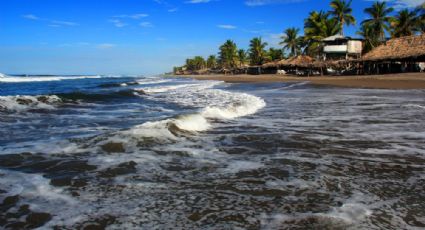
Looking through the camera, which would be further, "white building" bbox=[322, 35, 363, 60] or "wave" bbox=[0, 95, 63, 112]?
"white building" bbox=[322, 35, 363, 60]

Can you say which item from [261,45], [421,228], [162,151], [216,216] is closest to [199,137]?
[162,151]

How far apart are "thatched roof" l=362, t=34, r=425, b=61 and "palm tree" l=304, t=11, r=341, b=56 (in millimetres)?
14207

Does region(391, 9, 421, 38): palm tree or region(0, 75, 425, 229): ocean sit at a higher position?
region(391, 9, 421, 38): palm tree

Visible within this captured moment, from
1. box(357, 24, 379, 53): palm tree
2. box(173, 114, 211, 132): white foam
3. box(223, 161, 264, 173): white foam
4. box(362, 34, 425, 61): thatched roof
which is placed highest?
box(357, 24, 379, 53): palm tree

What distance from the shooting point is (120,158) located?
562 centimetres

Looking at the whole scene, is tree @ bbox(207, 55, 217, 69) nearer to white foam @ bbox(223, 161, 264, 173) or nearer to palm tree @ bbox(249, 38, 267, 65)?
palm tree @ bbox(249, 38, 267, 65)

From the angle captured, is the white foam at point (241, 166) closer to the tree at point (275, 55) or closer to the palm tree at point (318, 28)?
the palm tree at point (318, 28)

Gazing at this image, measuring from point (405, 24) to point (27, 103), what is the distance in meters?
44.5

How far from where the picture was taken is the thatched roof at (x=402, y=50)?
107ft

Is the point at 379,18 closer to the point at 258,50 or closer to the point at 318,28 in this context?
the point at 318,28

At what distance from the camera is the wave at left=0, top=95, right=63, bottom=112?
13.8 m

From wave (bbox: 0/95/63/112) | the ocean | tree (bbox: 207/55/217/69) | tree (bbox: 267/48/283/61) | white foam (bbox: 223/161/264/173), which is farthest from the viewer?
tree (bbox: 207/55/217/69)

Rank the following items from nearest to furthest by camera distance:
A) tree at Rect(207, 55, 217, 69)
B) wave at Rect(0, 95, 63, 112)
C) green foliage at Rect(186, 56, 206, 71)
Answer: wave at Rect(0, 95, 63, 112) → tree at Rect(207, 55, 217, 69) → green foliage at Rect(186, 56, 206, 71)

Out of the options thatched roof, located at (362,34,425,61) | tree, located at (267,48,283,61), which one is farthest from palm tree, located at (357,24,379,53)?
tree, located at (267,48,283,61)
